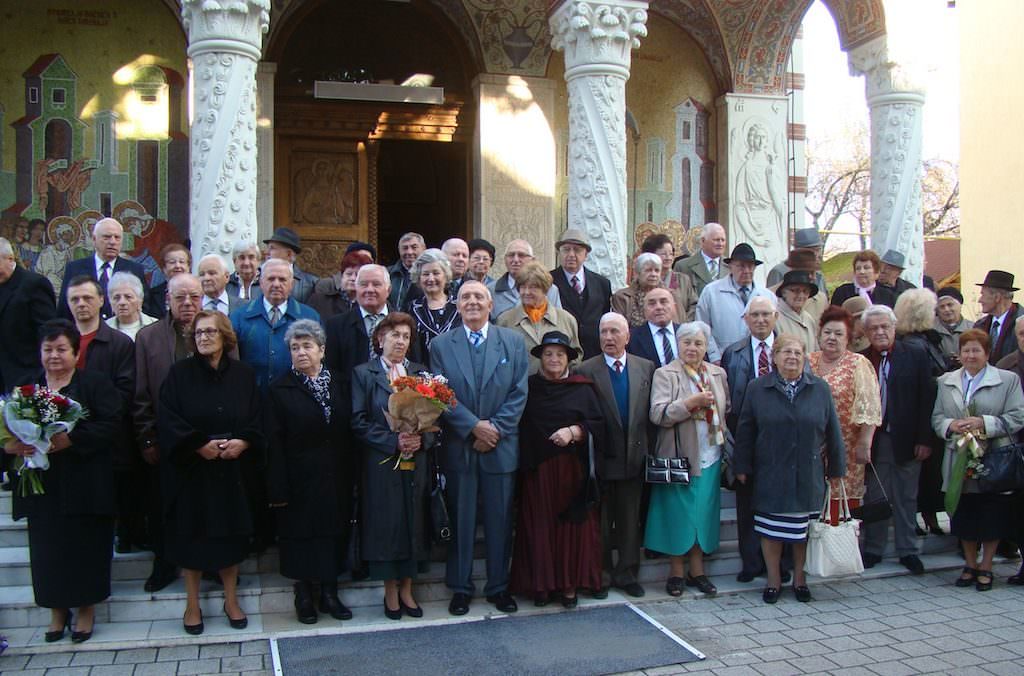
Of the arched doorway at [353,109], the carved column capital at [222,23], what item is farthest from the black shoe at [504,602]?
the arched doorway at [353,109]

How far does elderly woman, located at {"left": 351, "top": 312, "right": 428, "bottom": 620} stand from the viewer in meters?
5.83

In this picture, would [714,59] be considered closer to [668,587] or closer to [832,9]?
[832,9]

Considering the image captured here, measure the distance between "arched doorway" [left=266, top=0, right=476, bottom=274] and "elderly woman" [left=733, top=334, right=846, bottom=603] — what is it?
6.66 meters

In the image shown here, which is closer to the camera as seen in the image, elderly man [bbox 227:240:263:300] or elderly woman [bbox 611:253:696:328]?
elderly man [bbox 227:240:263:300]

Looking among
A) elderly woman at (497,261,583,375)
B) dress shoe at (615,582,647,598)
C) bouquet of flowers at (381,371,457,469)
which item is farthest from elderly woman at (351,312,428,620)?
dress shoe at (615,582,647,598)

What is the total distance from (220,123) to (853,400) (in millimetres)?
5599

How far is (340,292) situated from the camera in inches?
287

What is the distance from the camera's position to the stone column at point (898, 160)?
1118cm

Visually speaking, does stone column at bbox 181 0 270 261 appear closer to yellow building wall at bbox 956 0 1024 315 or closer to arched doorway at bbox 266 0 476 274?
arched doorway at bbox 266 0 476 274

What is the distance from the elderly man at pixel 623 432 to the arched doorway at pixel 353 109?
6.28 metres

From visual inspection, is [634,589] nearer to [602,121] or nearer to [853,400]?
[853,400]

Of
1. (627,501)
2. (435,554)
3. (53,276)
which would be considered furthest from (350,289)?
(53,276)

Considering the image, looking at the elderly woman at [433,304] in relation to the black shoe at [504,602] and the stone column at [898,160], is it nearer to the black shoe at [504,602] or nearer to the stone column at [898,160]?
the black shoe at [504,602]

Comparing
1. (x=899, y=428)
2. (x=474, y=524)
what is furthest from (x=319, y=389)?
(x=899, y=428)
